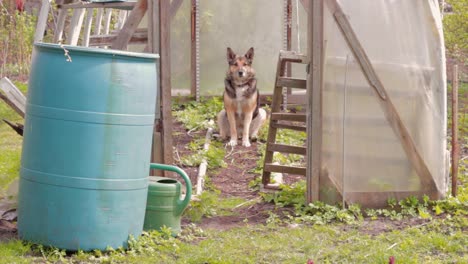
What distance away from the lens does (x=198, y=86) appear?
15.0 m

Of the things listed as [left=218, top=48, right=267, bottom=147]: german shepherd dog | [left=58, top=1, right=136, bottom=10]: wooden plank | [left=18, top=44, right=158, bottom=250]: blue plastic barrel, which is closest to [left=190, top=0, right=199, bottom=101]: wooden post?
[left=218, top=48, right=267, bottom=147]: german shepherd dog

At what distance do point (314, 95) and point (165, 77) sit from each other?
141 cm

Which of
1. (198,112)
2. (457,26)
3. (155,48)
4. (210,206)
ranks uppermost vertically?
(457,26)

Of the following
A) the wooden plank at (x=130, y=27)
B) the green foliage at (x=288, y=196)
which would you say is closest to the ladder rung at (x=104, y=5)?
the wooden plank at (x=130, y=27)

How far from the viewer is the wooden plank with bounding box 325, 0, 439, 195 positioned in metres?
7.56

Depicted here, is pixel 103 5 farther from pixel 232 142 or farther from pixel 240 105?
pixel 240 105

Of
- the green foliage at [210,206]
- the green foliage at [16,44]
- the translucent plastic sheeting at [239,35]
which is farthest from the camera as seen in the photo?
the green foliage at [16,44]

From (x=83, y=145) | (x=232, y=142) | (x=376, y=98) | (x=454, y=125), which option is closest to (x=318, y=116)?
(x=376, y=98)

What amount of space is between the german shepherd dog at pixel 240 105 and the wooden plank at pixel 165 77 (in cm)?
423

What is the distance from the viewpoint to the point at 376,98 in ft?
25.1

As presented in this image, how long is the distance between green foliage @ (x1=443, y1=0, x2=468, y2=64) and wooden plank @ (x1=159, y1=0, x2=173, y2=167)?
288 inches

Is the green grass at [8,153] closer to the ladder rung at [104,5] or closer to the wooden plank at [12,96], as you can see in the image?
the wooden plank at [12,96]

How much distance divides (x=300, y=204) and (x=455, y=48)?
27.7 feet

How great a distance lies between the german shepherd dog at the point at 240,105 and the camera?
12586 millimetres
